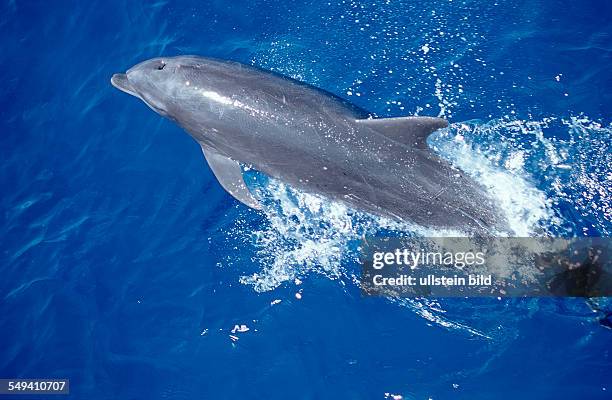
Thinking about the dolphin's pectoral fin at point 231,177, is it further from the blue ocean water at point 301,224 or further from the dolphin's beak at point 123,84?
the dolphin's beak at point 123,84

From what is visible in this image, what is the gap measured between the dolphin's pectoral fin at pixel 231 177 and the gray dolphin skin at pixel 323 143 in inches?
13.5

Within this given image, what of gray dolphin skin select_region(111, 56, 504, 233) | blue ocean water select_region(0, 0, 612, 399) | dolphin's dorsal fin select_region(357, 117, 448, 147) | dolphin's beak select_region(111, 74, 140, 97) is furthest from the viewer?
dolphin's beak select_region(111, 74, 140, 97)

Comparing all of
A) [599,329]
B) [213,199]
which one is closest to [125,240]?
[213,199]

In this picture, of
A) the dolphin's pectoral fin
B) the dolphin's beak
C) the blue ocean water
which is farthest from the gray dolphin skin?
the dolphin's beak

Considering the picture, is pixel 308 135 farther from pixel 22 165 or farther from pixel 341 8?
pixel 22 165

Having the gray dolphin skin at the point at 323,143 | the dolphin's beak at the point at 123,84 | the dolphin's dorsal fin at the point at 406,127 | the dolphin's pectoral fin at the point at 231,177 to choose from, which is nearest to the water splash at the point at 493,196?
the gray dolphin skin at the point at 323,143

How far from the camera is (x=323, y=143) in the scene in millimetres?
6949

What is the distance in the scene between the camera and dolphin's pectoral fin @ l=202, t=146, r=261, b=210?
26.4ft

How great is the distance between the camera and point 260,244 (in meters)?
8.50

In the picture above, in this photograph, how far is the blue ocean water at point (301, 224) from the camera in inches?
290

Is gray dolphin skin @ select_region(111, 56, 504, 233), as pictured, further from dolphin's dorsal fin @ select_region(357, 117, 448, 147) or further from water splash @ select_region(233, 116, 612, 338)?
water splash @ select_region(233, 116, 612, 338)

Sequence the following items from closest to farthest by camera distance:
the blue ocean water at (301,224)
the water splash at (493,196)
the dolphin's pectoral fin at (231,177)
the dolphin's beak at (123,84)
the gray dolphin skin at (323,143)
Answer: the gray dolphin skin at (323,143) → the blue ocean water at (301,224) → the water splash at (493,196) → the dolphin's pectoral fin at (231,177) → the dolphin's beak at (123,84)

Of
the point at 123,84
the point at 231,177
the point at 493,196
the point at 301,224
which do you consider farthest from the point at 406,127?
the point at 123,84

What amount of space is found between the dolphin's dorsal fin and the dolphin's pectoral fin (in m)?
2.27
